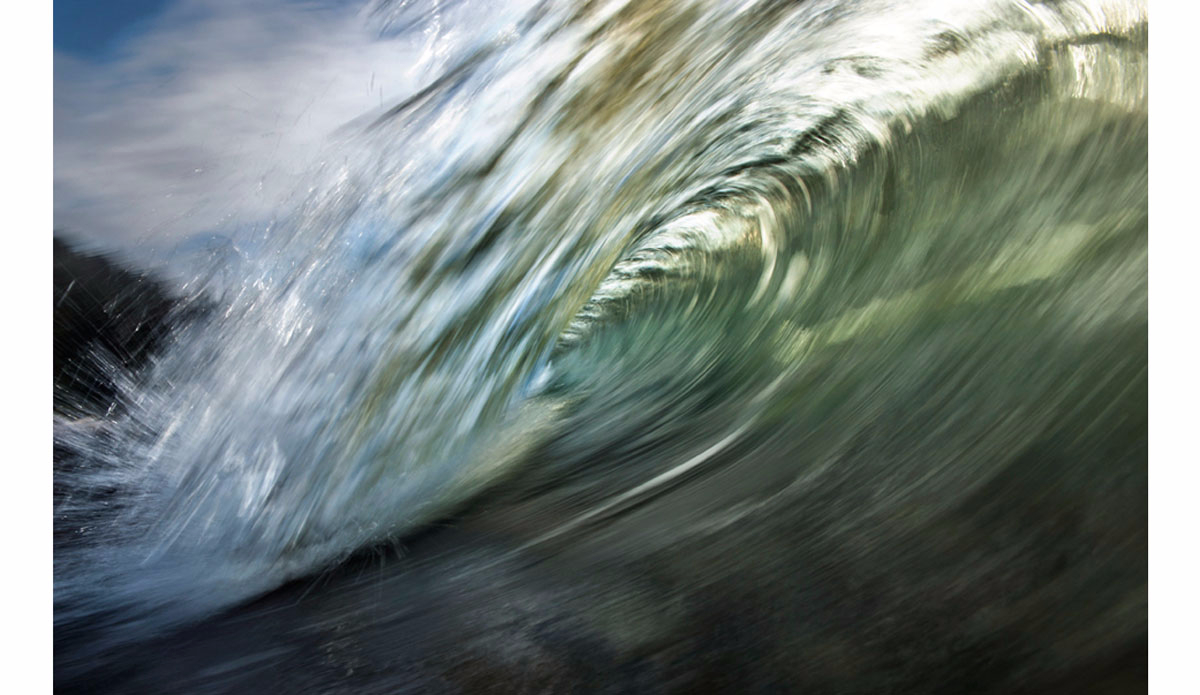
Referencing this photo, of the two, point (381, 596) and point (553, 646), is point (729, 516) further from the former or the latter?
point (381, 596)

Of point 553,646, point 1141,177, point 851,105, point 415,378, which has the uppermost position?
point 851,105

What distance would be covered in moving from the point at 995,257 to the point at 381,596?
1.10 metres

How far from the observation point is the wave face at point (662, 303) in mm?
1261

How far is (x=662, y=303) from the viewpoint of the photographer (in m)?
1.32

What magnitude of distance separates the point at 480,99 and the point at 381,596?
82 centimetres

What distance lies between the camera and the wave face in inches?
49.6

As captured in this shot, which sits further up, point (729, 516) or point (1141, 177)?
point (1141, 177)

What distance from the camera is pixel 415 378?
4.41 feet
